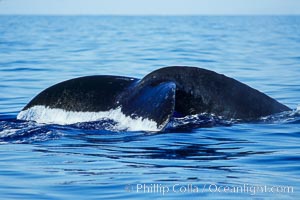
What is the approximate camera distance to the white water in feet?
25.0

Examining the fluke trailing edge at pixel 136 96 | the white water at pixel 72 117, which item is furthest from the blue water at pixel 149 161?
the fluke trailing edge at pixel 136 96

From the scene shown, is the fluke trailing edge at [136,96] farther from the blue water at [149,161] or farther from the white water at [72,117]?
the blue water at [149,161]

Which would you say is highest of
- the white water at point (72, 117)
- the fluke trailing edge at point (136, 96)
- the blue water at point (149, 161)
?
the fluke trailing edge at point (136, 96)

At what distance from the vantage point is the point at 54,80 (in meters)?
16.2

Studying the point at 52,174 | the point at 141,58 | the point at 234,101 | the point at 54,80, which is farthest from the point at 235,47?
the point at 52,174

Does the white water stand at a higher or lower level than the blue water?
higher

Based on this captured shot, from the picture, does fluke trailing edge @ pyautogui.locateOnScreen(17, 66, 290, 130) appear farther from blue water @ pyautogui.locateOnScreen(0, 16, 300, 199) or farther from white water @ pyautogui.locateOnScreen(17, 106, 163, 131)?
blue water @ pyautogui.locateOnScreen(0, 16, 300, 199)

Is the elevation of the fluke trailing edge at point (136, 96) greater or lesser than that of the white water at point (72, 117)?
greater

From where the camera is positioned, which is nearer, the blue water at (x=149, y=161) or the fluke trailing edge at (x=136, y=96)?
the blue water at (x=149, y=161)

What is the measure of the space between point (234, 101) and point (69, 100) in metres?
1.70

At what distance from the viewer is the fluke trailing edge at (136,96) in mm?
7672

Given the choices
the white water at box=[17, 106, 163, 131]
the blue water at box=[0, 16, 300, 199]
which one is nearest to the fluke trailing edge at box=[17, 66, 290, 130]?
the white water at box=[17, 106, 163, 131]

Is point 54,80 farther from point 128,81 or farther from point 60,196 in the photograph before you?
point 60,196

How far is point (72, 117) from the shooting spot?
26.2 ft
